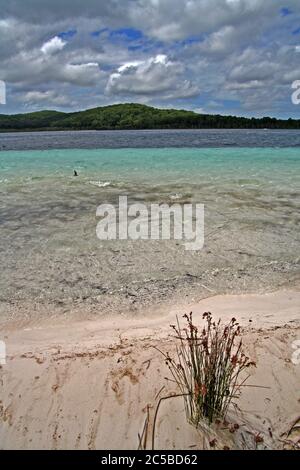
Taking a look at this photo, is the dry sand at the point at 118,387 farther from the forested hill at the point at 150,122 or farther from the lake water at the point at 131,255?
the forested hill at the point at 150,122

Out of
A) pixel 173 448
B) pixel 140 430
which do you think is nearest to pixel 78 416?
pixel 140 430

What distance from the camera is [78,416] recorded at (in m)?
3.85

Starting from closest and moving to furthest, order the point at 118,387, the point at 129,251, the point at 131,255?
1. the point at 118,387
2. the point at 131,255
3. the point at 129,251

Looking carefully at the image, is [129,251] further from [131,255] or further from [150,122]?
[150,122]

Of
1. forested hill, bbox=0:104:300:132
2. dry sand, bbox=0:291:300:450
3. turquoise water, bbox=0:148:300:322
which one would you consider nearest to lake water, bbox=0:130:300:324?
turquoise water, bbox=0:148:300:322

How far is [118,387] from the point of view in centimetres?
421

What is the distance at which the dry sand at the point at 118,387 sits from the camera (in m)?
3.59

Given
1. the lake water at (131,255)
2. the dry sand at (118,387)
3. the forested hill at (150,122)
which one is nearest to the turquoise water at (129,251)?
the lake water at (131,255)

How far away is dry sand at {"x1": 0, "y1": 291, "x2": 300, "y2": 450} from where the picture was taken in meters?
3.59

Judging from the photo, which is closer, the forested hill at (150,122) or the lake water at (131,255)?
the lake water at (131,255)

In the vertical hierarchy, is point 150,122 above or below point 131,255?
above

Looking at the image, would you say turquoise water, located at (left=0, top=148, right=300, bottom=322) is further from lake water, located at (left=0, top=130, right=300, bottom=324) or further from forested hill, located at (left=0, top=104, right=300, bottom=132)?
forested hill, located at (left=0, top=104, right=300, bottom=132)

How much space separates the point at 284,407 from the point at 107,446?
80.8 inches

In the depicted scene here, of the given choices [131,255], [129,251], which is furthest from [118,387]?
[129,251]
